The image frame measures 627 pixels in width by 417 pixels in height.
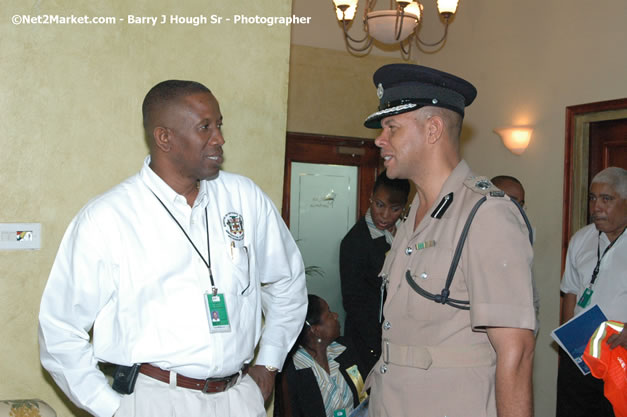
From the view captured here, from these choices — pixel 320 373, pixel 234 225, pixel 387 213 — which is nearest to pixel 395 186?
pixel 387 213

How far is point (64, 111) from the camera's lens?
247cm

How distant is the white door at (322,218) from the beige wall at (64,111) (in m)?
3.31

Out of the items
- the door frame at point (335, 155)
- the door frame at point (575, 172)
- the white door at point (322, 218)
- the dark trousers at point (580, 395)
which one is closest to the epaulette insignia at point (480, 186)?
the dark trousers at point (580, 395)

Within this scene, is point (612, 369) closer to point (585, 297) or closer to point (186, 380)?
point (585, 297)

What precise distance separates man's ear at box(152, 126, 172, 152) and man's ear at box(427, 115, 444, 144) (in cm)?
84

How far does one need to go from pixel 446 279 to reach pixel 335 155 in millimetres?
4418

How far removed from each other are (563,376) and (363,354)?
1.40 metres

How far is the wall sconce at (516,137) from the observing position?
4984mm

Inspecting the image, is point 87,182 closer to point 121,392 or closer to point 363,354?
point 121,392

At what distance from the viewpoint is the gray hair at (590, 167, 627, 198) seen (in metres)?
3.62

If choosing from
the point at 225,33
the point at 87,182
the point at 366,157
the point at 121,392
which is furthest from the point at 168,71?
the point at 366,157

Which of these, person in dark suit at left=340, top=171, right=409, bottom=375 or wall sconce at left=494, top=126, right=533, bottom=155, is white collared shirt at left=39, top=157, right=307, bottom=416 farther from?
wall sconce at left=494, top=126, right=533, bottom=155

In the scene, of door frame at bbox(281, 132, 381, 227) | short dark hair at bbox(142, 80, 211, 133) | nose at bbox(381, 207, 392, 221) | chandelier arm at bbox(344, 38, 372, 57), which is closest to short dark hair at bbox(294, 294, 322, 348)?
nose at bbox(381, 207, 392, 221)

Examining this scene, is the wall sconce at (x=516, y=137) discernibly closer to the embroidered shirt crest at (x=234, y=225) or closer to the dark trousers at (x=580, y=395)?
the dark trousers at (x=580, y=395)
